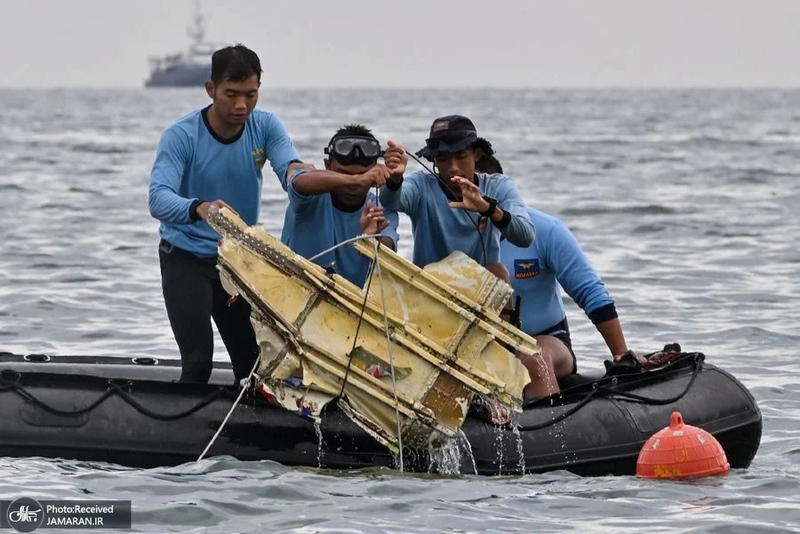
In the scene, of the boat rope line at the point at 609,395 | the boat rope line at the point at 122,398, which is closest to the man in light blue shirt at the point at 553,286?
the boat rope line at the point at 609,395

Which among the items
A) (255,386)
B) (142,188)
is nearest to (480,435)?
(255,386)

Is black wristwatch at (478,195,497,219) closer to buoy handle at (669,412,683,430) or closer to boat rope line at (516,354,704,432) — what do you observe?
boat rope line at (516,354,704,432)

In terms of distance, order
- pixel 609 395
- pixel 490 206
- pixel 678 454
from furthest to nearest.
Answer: pixel 609 395, pixel 678 454, pixel 490 206

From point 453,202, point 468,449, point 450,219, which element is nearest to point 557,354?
point 468,449

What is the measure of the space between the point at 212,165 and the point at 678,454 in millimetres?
2891

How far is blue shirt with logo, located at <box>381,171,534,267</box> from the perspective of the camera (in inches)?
350

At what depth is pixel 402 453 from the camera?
873cm

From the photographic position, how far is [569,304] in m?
17.2

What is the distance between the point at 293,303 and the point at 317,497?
981 millimetres

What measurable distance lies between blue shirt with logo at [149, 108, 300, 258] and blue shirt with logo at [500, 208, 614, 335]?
150 centimetres

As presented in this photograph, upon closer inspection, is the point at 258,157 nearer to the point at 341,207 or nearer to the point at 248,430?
the point at 341,207

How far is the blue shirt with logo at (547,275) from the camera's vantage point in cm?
965

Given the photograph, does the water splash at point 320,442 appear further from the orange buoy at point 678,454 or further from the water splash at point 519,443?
the orange buoy at point 678,454

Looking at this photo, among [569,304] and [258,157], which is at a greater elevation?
[258,157]
